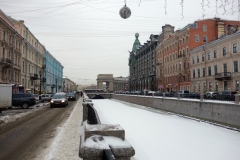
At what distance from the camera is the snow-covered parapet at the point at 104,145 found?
2689mm

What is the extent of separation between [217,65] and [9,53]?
119 feet

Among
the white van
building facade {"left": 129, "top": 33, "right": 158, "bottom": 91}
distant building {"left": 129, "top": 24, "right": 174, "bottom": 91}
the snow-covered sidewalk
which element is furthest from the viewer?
building facade {"left": 129, "top": 33, "right": 158, "bottom": 91}

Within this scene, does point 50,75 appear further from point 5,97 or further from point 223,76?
point 5,97

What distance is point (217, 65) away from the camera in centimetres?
3866

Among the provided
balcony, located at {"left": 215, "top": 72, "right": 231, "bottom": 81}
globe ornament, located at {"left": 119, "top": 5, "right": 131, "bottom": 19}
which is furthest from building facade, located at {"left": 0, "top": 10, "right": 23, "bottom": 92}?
balcony, located at {"left": 215, "top": 72, "right": 231, "bottom": 81}

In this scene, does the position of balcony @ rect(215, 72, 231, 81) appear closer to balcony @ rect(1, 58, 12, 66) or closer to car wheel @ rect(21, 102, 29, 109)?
car wheel @ rect(21, 102, 29, 109)

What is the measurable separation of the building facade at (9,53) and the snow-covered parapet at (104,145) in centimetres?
3560

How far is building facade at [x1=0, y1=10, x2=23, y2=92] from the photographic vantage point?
3522cm

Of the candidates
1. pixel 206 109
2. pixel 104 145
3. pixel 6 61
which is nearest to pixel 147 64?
pixel 6 61

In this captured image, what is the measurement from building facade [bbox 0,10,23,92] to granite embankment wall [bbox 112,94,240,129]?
25313 millimetres

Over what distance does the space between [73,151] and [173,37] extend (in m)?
50.7

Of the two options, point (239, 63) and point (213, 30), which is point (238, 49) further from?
point (213, 30)

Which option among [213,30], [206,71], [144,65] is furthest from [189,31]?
[144,65]

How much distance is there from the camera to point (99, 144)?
2.84m
